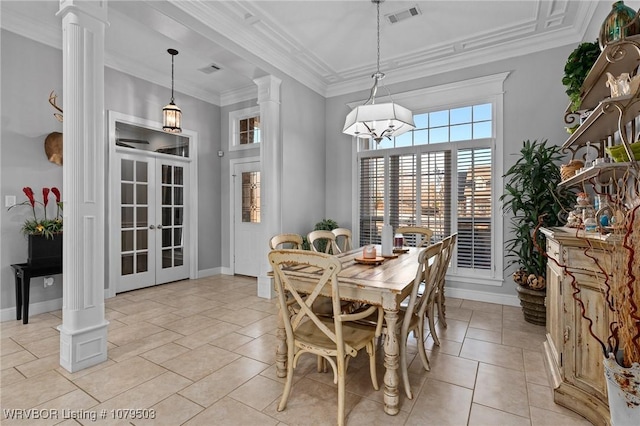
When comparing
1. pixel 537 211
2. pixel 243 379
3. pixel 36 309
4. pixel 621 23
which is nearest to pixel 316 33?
pixel 621 23

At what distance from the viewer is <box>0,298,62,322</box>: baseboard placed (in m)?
3.53

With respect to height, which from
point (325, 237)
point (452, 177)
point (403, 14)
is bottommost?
point (325, 237)

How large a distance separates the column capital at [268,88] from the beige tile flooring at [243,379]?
2.91m

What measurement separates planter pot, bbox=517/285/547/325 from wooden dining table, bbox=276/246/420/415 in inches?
74.1

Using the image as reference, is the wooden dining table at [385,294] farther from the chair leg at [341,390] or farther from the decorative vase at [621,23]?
the decorative vase at [621,23]

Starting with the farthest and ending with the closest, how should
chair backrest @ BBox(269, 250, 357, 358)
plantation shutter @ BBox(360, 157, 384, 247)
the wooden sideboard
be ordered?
plantation shutter @ BBox(360, 157, 384, 247) < the wooden sideboard < chair backrest @ BBox(269, 250, 357, 358)

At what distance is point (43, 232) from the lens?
3.62 metres

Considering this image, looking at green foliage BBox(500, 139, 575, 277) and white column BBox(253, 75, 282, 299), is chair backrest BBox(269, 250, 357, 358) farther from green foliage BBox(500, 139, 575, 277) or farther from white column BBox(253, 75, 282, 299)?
green foliage BBox(500, 139, 575, 277)

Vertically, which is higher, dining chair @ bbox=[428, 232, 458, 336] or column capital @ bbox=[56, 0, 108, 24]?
column capital @ bbox=[56, 0, 108, 24]

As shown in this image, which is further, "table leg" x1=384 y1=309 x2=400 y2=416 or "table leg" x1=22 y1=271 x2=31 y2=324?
"table leg" x1=22 y1=271 x2=31 y2=324

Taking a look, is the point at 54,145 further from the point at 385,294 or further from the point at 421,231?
the point at 421,231

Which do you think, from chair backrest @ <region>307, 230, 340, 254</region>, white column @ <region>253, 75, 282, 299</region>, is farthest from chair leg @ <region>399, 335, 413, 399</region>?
white column @ <region>253, 75, 282, 299</region>

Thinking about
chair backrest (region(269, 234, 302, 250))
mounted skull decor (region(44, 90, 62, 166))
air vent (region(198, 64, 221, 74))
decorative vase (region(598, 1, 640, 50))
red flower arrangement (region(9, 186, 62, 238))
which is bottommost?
chair backrest (region(269, 234, 302, 250))

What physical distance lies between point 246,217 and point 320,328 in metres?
4.27
